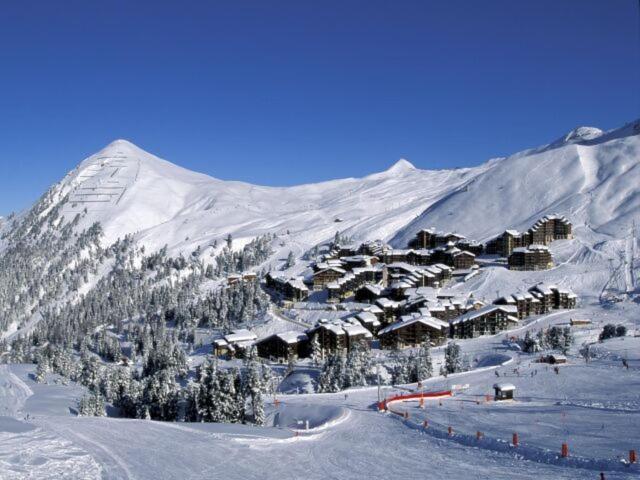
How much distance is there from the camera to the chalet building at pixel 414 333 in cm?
7925

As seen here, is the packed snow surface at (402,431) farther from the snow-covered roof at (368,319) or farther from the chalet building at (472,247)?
the chalet building at (472,247)

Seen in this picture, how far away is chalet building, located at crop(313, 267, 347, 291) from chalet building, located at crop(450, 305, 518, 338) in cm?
3714

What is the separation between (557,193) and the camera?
158 metres

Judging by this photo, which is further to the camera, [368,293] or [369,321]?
[368,293]

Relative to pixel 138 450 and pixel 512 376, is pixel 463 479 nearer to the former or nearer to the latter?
pixel 138 450

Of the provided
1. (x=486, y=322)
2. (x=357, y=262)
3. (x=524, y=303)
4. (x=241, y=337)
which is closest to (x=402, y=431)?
(x=486, y=322)

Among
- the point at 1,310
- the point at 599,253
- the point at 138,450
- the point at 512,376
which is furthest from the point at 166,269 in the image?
the point at 138,450

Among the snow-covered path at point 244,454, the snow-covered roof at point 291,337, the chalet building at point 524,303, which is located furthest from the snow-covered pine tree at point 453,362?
the snow-covered path at point 244,454

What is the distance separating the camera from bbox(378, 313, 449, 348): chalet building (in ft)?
260

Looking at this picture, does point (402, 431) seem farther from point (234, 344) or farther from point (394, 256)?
point (394, 256)

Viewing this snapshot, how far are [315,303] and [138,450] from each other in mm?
79063

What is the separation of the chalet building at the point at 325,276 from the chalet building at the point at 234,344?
29832 millimetres

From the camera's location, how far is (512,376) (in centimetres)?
5019

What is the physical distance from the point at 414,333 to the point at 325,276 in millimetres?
39062
